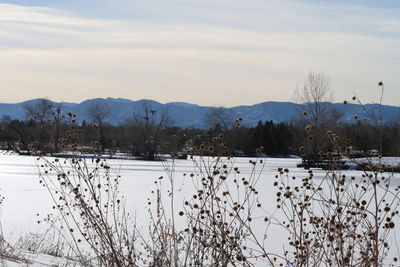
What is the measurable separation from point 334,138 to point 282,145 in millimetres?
60676

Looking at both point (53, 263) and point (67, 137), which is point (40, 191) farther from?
point (67, 137)

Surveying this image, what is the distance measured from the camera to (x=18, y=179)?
21.2 m

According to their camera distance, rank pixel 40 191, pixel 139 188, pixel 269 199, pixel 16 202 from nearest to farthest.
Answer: pixel 16 202 < pixel 269 199 < pixel 40 191 < pixel 139 188

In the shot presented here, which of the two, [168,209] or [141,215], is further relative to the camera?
[168,209]

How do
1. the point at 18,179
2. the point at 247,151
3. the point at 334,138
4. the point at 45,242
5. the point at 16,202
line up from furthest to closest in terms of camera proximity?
the point at 247,151, the point at 18,179, the point at 16,202, the point at 45,242, the point at 334,138

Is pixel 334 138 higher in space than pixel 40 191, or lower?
higher

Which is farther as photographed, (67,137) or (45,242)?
(45,242)

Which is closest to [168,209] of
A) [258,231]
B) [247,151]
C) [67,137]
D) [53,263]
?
[258,231]

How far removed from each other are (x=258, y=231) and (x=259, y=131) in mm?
52384

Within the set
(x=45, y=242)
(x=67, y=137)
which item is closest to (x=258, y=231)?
(x=45, y=242)

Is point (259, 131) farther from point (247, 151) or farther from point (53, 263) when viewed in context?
point (53, 263)

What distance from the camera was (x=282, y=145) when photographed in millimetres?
63875

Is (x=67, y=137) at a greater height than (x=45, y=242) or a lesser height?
greater

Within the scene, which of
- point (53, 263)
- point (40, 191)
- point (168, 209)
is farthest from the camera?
point (40, 191)
